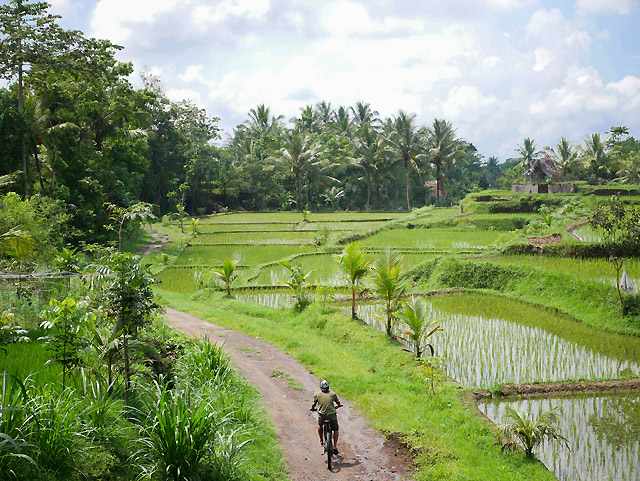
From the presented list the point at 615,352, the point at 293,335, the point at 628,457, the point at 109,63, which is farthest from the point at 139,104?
the point at 628,457

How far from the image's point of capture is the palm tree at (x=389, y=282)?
11.2 meters

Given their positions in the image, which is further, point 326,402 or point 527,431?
point 326,402

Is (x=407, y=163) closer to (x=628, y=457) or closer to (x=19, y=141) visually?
(x=19, y=141)

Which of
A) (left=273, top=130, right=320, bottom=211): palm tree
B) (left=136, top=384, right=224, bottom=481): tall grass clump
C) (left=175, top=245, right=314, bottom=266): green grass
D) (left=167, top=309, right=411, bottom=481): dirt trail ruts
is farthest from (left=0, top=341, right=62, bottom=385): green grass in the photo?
(left=273, top=130, right=320, bottom=211): palm tree

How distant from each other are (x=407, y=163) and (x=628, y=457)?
1569 inches

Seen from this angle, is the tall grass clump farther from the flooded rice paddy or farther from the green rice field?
the green rice field

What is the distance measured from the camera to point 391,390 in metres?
8.32

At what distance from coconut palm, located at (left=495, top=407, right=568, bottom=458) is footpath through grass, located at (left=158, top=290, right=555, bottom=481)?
0.53ft

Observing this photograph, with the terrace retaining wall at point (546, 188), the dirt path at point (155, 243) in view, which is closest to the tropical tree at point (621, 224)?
the dirt path at point (155, 243)

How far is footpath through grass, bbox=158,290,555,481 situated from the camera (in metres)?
6.03

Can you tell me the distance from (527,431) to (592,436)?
1.29 metres

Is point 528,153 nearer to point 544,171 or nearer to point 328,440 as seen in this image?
point 544,171

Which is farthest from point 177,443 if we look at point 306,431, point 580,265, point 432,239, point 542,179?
point 542,179

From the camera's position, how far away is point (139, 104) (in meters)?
27.1
